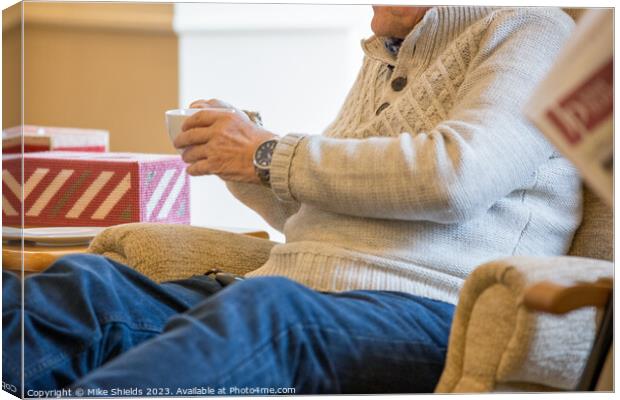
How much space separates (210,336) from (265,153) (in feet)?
0.92

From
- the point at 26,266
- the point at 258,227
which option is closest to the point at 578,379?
the point at 258,227

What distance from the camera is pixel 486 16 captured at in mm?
1285

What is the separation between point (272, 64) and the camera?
4.52 ft

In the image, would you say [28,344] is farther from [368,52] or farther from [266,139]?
[368,52]

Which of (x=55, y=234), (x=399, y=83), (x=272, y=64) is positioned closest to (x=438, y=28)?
(x=399, y=83)

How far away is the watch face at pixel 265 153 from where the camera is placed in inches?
48.2

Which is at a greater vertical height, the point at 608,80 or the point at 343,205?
the point at 608,80

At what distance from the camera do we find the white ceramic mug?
1292 mm

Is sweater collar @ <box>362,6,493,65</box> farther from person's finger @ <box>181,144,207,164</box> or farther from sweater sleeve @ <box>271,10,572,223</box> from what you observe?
person's finger @ <box>181,144,207,164</box>

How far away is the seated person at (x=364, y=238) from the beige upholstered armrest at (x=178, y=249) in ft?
0.27

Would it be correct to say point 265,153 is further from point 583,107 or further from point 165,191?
point 583,107

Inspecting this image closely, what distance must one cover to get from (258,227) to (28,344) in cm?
38

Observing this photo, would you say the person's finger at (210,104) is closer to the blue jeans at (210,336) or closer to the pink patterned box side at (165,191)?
the pink patterned box side at (165,191)

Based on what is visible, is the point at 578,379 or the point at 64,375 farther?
the point at 64,375
